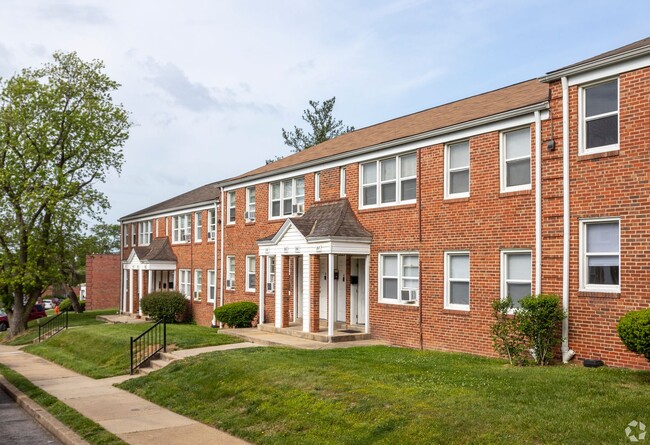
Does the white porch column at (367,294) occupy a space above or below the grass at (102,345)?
above

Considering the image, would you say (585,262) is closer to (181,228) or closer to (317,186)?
(317,186)

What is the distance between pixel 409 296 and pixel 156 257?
2041cm

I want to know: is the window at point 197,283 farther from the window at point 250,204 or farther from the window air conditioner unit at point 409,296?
the window air conditioner unit at point 409,296

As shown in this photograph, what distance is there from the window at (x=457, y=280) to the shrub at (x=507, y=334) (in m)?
1.70

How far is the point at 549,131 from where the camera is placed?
1467 cm

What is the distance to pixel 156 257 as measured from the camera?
117 feet

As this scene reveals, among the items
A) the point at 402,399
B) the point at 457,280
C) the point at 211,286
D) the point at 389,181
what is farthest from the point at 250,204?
the point at 402,399

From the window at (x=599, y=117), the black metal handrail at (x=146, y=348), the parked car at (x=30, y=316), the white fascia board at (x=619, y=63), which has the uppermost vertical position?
the white fascia board at (x=619, y=63)

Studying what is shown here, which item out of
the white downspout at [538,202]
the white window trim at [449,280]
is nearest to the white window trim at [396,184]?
the white window trim at [449,280]

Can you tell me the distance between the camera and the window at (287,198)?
24.2m

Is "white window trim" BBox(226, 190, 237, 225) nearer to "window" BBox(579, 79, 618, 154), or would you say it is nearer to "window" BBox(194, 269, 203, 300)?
"window" BBox(194, 269, 203, 300)

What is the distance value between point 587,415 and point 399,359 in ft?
22.0

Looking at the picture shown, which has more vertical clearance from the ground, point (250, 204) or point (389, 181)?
point (389, 181)

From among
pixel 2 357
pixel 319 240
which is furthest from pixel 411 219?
pixel 2 357
